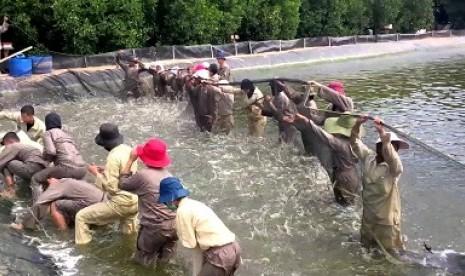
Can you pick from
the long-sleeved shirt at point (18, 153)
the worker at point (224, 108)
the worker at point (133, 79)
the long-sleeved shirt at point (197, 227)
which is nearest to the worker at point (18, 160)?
the long-sleeved shirt at point (18, 153)

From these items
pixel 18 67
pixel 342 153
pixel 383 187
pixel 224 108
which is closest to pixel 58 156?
pixel 342 153

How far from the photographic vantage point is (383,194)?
6773 mm

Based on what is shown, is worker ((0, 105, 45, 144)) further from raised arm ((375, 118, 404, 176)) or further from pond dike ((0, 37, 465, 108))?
pond dike ((0, 37, 465, 108))

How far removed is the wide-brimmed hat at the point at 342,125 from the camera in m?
8.34

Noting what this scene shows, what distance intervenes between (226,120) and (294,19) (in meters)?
22.1

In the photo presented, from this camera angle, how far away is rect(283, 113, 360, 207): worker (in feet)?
27.5

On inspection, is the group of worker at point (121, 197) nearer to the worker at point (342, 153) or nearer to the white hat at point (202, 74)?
the worker at point (342, 153)

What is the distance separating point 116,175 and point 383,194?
3.30 m

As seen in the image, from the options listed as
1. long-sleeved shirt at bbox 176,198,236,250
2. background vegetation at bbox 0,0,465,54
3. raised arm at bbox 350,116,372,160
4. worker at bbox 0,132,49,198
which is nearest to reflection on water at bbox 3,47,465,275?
worker at bbox 0,132,49,198

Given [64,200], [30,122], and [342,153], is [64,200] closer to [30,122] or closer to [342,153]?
[30,122]

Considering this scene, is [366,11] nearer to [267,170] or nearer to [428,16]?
[428,16]

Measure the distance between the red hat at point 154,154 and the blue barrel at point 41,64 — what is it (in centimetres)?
1676

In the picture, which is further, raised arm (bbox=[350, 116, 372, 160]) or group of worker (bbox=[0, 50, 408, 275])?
raised arm (bbox=[350, 116, 372, 160])

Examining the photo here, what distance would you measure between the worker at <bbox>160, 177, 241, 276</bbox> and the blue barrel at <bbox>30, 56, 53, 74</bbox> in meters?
18.0
